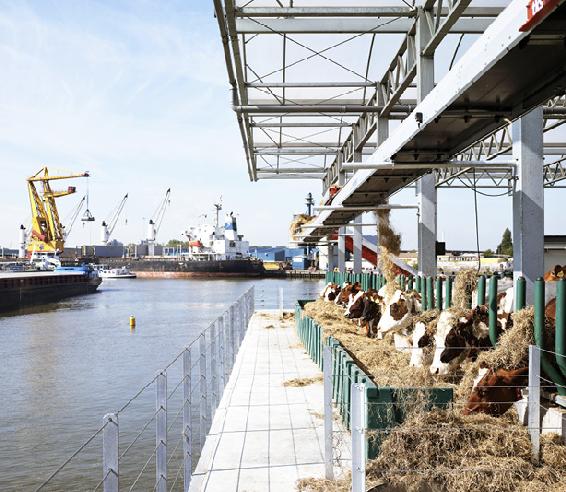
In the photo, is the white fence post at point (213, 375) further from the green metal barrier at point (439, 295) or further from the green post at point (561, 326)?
the green post at point (561, 326)

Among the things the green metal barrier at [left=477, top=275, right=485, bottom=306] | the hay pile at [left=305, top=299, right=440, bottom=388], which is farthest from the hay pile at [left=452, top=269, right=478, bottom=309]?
the hay pile at [left=305, top=299, right=440, bottom=388]

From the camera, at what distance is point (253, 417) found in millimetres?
8984

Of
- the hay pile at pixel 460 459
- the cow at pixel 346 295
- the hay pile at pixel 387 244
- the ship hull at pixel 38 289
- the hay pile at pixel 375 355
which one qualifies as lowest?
the ship hull at pixel 38 289

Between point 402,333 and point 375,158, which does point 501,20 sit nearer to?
point 375,158

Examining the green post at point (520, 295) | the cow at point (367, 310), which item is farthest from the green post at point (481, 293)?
the cow at point (367, 310)

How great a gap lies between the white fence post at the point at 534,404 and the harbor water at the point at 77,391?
420cm

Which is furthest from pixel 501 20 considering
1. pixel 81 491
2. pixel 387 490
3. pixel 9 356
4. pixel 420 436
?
pixel 9 356

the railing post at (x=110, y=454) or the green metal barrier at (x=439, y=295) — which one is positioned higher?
the green metal barrier at (x=439, y=295)

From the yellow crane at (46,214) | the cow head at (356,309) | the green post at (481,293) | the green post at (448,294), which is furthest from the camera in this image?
the yellow crane at (46,214)

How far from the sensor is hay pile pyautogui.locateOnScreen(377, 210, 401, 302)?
49.0 ft

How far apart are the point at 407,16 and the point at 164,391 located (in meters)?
7.27

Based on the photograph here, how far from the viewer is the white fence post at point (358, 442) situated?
459 centimetres

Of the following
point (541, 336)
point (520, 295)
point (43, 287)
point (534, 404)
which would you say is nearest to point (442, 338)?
point (520, 295)

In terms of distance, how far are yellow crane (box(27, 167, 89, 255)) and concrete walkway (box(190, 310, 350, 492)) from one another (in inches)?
3778
